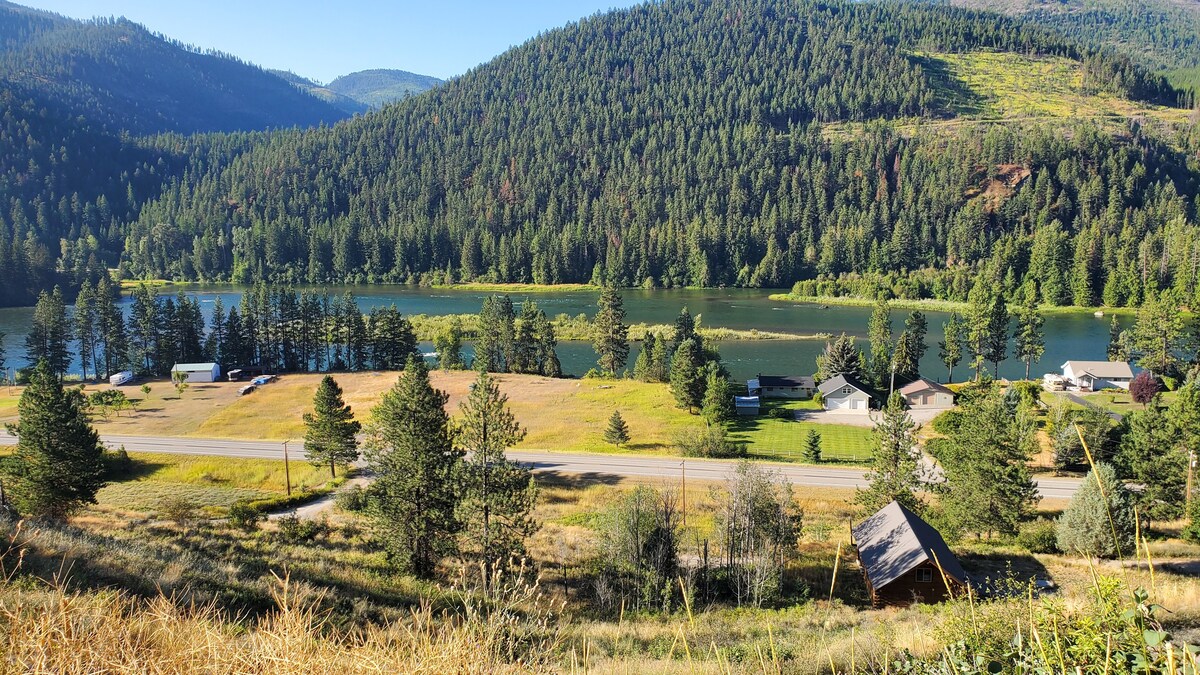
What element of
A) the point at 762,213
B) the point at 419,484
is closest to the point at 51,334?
the point at 419,484

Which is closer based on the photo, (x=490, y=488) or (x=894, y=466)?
(x=490, y=488)

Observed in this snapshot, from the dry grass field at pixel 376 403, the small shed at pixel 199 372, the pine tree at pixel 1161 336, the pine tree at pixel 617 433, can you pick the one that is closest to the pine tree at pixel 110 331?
the small shed at pixel 199 372

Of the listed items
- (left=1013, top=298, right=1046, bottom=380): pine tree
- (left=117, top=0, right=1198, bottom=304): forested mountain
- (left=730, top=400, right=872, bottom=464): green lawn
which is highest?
(left=117, top=0, right=1198, bottom=304): forested mountain

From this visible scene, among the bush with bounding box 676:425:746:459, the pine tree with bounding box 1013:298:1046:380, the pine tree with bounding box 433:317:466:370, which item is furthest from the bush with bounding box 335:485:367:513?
the pine tree with bounding box 1013:298:1046:380

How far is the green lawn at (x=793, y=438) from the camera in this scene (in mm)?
39906

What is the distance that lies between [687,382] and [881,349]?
2315 cm

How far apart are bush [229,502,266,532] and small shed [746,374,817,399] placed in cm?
3928

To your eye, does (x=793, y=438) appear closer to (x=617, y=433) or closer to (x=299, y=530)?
(x=617, y=433)

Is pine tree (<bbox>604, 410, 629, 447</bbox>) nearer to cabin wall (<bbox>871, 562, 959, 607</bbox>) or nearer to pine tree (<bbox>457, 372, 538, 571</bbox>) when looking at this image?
pine tree (<bbox>457, 372, 538, 571</bbox>)

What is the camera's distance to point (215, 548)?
54.5 ft

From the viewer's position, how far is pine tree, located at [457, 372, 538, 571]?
65.1ft

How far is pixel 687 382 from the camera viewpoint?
4866cm

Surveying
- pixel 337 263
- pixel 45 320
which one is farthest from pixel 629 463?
pixel 337 263

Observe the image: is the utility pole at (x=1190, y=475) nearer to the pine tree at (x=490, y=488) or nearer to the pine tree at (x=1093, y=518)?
the pine tree at (x=1093, y=518)
